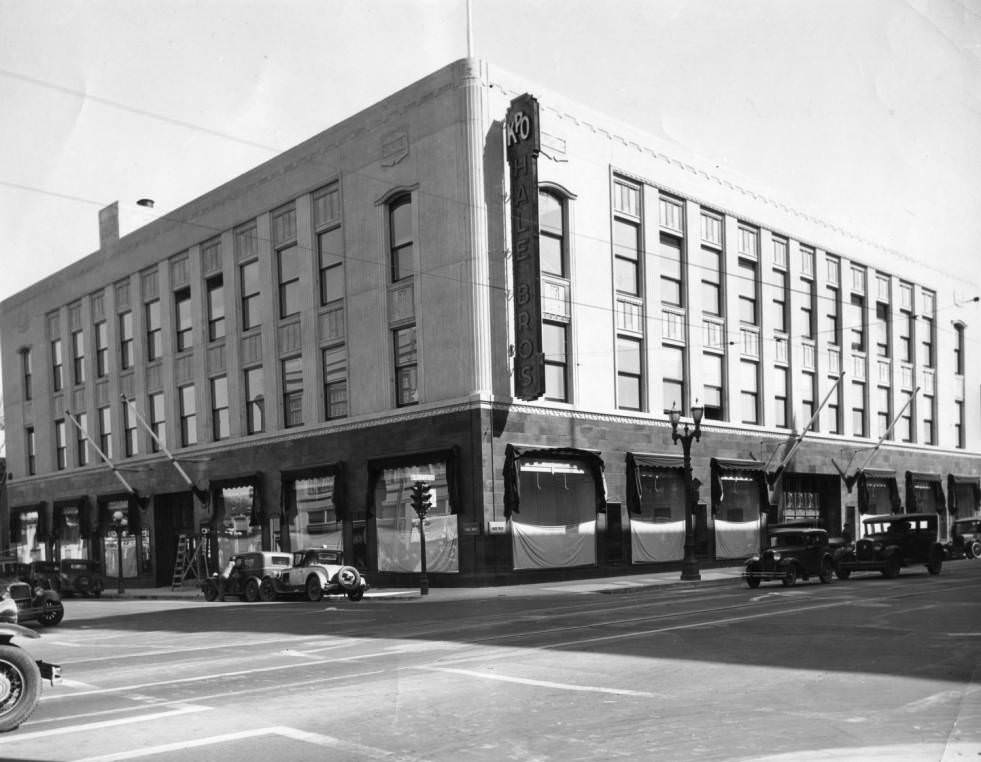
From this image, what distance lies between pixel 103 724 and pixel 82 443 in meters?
44.5

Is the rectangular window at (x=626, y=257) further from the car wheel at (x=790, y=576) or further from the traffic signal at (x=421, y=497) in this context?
the car wheel at (x=790, y=576)

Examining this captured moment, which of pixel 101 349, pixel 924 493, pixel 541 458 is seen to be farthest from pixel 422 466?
pixel 924 493

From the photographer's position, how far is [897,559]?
2798 cm

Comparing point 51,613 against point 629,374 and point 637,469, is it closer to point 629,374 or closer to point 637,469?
point 637,469

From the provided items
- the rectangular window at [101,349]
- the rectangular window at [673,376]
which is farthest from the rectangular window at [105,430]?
the rectangular window at [673,376]

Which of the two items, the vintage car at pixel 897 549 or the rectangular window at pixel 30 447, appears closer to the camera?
the vintage car at pixel 897 549

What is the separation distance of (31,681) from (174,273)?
120 feet

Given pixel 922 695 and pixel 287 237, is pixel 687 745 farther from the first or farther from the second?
pixel 287 237

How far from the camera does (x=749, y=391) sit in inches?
1609

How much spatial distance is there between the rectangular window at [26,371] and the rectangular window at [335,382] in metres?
26.6

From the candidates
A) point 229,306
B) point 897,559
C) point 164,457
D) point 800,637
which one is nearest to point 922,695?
point 800,637

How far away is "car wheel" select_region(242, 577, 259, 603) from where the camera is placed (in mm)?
29156

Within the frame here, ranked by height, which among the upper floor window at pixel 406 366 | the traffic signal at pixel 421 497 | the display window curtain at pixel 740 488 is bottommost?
the display window curtain at pixel 740 488

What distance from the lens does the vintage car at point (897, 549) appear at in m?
27.8
